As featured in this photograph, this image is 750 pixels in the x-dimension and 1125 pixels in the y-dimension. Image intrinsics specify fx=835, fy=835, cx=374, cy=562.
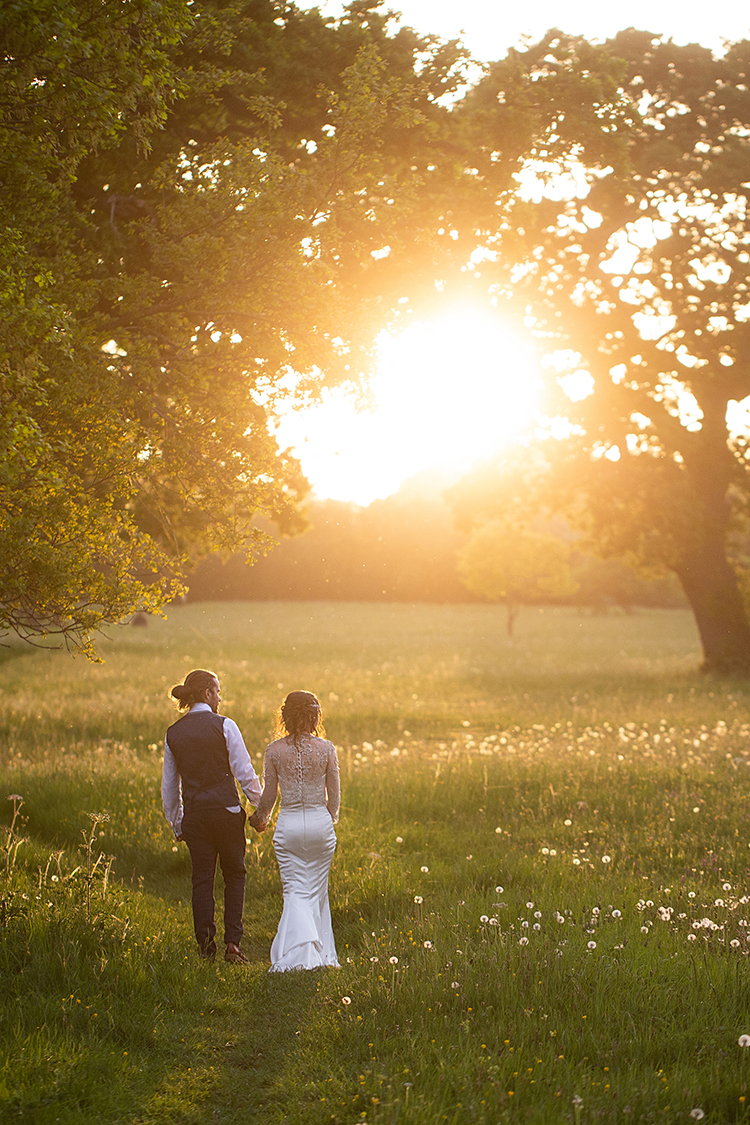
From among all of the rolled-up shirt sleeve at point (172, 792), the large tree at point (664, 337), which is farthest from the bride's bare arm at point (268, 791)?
the large tree at point (664, 337)

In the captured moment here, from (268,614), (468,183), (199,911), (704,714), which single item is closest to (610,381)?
(704,714)

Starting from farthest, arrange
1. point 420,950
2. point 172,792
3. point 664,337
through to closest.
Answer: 1. point 664,337
2. point 172,792
3. point 420,950

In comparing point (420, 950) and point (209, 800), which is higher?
point (209, 800)

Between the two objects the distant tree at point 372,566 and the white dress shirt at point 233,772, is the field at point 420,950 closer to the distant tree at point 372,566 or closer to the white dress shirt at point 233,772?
the white dress shirt at point 233,772

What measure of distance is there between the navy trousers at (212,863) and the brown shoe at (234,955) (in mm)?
67

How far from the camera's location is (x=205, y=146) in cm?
920

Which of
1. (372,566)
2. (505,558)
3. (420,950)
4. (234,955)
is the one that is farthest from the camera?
(372,566)

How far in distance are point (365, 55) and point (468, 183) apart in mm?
2099

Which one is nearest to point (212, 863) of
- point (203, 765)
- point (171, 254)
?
point (203, 765)

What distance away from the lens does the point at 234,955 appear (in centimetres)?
626

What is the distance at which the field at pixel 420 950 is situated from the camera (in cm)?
431

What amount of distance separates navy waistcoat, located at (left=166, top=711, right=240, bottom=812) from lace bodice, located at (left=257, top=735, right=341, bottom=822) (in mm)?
337

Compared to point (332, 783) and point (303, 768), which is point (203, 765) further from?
point (332, 783)

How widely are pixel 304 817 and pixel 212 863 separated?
2.59ft
